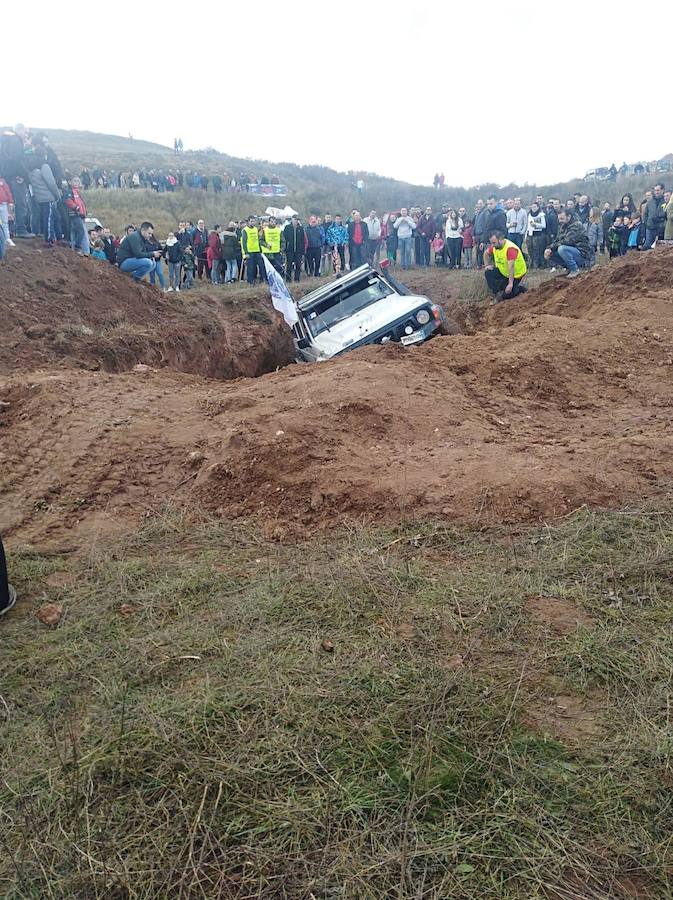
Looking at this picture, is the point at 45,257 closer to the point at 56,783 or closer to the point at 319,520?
the point at 319,520

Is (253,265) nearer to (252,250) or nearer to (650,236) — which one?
(252,250)

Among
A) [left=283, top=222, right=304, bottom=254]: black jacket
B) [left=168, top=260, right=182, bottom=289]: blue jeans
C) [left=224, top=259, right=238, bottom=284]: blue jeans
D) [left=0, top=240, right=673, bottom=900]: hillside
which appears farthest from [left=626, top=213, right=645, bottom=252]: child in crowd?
[left=168, top=260, right=182, bottom=289]: blue jeans

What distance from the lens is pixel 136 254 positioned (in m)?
13.6

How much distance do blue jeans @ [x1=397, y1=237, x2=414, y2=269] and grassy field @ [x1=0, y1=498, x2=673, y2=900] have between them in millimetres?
17849

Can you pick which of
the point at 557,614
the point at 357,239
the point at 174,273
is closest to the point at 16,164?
the point at 174,273

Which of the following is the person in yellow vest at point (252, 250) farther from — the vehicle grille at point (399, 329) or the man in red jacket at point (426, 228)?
the vehicle grille at point (399, 329)

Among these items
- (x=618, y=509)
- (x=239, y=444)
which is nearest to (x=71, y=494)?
(x=239, y=444)

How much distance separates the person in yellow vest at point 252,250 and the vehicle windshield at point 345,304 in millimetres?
7169

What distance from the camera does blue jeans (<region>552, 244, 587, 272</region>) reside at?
1417 cm

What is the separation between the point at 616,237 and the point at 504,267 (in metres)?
4.99

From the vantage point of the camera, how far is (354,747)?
2.73 metres

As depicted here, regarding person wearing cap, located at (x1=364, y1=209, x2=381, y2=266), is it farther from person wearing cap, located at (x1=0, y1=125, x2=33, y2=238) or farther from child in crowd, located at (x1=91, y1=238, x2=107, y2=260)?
person wearing cap, located at (x1=0, y1=125, x2=33, y2=238)

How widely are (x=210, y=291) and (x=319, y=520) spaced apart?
13.0m

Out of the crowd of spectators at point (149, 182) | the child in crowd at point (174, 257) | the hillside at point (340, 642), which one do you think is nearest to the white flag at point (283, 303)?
the hillside at point (340, 642)
